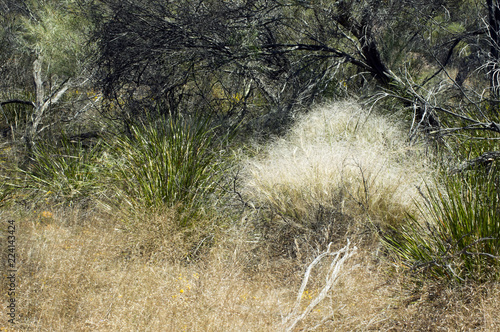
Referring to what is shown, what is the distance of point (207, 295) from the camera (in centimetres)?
339

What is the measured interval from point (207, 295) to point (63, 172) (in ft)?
11.7

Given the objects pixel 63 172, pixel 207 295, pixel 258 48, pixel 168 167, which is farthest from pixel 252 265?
pixel 258 48

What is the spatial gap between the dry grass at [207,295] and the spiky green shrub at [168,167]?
64cm

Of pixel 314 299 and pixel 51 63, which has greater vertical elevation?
pixel 51 63

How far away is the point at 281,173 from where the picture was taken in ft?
15.8

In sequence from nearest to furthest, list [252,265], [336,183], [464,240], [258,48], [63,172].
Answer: [464,240]
[252,265]
[336,183]
[63,172]
[258,48]

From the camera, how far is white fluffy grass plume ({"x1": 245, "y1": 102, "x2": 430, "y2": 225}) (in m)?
4.44

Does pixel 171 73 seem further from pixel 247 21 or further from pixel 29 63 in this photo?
pixel 29 63

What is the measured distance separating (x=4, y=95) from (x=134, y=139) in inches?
154

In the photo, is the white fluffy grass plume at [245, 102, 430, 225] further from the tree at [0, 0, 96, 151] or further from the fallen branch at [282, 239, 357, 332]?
the tree at [0, 0, 96, 151]

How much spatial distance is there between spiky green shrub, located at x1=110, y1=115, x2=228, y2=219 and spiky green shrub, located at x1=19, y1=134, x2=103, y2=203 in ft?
2.19

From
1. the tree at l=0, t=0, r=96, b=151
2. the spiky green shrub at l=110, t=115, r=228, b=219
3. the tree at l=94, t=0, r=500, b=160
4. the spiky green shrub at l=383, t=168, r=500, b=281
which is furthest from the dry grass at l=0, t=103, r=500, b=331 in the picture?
the tree at l=0, t=0, r=96, b=151

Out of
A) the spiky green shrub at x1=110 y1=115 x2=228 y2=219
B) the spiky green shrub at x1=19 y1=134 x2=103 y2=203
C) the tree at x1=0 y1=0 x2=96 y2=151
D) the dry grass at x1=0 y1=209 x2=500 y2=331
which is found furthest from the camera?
the tree at x1=0 y1=0 x2=96 y2=151

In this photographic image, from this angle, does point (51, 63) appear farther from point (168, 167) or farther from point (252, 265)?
point (252, 265)
